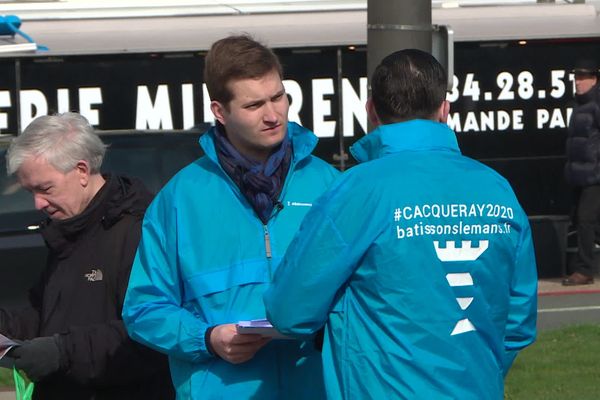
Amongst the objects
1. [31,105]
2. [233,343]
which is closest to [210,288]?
[233,343]

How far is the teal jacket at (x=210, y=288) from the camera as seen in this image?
351 cm

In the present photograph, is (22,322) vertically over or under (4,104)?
under

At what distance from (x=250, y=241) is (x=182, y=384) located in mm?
418

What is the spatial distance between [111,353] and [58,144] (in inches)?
24.7

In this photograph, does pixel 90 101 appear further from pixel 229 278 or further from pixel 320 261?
pixel 320 261

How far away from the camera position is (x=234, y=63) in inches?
140

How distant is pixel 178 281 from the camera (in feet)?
11.7

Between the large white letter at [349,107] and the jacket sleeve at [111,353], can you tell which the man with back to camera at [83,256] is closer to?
the jacket sleeve at [111,353]

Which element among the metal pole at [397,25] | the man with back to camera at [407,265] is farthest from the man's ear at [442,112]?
the metal pole at [397,25]

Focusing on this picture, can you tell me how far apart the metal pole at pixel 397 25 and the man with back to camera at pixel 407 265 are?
2457 mm

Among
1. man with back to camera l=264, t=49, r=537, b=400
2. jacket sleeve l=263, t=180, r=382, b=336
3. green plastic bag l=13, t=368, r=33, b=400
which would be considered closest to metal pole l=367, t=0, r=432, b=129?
green plastic bag l=13, t=368, r=33, b=400

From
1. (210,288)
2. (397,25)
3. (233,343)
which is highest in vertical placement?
(397,25)

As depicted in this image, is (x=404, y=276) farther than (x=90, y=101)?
No

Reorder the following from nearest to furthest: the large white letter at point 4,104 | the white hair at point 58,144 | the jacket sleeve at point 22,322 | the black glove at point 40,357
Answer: the black glove at point 40,357
the white hair at point 58,144
the jacket sleeve at point 22,322
the large white letter at point 4,104
